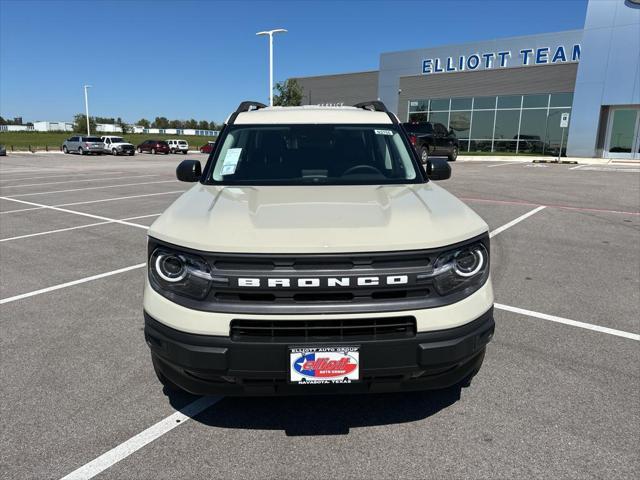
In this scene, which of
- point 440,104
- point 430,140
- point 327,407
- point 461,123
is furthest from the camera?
point 440,104

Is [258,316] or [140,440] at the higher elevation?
[258,316]

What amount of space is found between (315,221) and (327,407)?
1227mm

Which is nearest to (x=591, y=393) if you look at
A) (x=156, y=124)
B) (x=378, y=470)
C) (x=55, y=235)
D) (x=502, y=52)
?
(x=378, y=470)

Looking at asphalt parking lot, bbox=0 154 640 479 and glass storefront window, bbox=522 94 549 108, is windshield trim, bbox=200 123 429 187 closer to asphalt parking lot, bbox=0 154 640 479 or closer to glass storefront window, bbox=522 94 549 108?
asphalt parking lot, bbox=0 154 640 479

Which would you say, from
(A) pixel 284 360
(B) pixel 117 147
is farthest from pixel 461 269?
(B) pixel 117 147

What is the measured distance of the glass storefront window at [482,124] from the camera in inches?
1325

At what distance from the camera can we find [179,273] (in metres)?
2.35

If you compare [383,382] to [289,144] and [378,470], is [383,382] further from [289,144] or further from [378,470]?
[289,144]

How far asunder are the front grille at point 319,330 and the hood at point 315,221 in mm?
338

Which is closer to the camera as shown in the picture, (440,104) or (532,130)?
(532,130)

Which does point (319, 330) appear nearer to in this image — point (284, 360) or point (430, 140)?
point (284, 360)

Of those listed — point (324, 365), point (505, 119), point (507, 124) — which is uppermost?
point (505, 119)

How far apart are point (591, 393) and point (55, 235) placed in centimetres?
791

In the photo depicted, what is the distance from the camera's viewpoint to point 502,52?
32.6 meters
